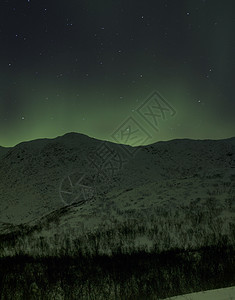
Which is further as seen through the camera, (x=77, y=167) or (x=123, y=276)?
(x=77, y=167)

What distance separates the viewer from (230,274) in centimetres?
550

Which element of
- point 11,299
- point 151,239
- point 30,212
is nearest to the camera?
point 11,299

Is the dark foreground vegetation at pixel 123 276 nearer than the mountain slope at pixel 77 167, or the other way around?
the dark foreground vegetation at pixel 123 276

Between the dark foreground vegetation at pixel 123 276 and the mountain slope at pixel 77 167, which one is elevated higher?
the mountain slope at pixel 77 167

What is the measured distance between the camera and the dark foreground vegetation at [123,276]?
4.99 m

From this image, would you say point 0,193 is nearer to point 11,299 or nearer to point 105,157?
point 105,157

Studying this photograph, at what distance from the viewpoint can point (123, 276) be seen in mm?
5840

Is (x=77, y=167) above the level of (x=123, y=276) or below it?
above

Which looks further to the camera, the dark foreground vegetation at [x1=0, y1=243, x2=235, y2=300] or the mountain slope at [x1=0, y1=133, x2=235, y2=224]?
the mountain slope at [x1=0, y1=133, x2=235, y2=224]

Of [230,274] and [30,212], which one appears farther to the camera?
[30,212]

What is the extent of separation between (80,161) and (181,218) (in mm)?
44042

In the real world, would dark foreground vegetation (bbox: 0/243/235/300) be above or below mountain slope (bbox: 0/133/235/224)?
below

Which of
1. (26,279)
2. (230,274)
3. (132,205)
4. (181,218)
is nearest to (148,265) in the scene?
(230,274)

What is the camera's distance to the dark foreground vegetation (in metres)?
4.99
